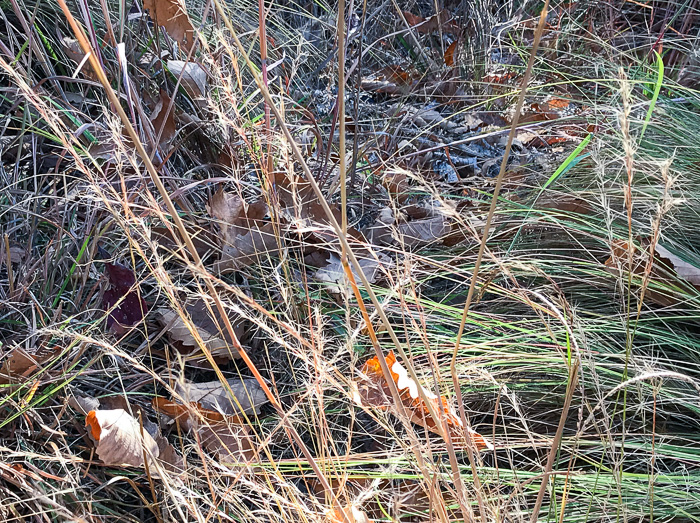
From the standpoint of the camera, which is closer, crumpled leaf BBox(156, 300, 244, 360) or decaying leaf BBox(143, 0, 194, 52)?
crumpled leaf BBox(156, 300, 244, 360)

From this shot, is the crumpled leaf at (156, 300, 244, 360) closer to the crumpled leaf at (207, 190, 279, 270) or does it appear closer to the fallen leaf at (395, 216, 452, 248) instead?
the crumpled leaf at (207, 190, 279, 270)

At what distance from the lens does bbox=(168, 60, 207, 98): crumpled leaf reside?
151 centimetres

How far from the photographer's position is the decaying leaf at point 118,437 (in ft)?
3.08

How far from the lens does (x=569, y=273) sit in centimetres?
133

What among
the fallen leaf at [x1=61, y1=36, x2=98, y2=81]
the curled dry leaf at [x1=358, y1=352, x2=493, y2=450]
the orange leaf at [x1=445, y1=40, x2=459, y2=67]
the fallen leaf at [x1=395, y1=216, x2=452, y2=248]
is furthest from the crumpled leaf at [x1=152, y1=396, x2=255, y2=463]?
the orange leaf at [x1=445, y1=40, x2=459, y2=67]

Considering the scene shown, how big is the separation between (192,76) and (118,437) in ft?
2.96

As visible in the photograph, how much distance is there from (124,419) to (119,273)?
0.36m

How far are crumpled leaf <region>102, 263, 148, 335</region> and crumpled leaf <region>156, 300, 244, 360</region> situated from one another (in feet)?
0.21

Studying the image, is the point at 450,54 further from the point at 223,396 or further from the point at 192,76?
the point at 223,396

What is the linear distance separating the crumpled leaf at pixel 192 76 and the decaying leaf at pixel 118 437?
0.85m

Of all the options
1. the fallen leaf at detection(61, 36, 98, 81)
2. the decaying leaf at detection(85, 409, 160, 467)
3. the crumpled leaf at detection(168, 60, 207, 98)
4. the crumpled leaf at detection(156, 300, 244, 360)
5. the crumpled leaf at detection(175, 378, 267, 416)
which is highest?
the fallen leaf at detection(61, 36, 98, 81)

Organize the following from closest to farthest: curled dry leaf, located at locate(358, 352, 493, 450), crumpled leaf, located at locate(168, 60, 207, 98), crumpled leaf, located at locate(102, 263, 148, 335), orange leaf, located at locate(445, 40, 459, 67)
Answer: curled dry leaf, located at locate(358, 352, 493, 450) < crumpled leaf, located at locate(102, 263, 148, 335) < crumpled leaf, located at locate(168, 60, 207, 98) < orange leaf, located at locate(445, 40, 459, 67)

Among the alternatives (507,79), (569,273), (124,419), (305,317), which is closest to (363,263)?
(305,317)

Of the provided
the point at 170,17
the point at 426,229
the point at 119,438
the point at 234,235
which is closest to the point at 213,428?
the point at 119,438
